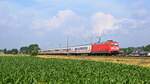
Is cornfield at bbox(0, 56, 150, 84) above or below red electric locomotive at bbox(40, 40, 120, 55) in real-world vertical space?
below

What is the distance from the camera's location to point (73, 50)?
365ft

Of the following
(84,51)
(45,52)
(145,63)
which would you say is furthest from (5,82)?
(45,52)

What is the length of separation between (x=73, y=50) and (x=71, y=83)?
3430 inches

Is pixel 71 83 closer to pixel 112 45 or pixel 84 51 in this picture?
pixel 112 45

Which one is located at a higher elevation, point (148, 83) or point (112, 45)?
point (112, 45)

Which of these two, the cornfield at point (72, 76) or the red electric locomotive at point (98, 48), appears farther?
the red electric locomotive at point (98, 48)

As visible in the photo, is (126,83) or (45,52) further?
(45,52)

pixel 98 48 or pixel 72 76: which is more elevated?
pixel 98 48

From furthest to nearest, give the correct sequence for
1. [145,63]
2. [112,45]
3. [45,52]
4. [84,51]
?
[45,52]
[84,51]
[112,45]
[145,63]

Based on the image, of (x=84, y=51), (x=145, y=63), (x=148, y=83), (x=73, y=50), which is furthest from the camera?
(x=73, y=50)

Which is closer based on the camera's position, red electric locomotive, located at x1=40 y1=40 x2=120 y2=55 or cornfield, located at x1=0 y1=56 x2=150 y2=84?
cornfield, located at x1=0 y1=56 x2=150 y2=84

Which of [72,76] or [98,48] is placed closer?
[72,76]

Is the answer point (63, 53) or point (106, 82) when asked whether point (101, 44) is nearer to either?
point (63, 53)

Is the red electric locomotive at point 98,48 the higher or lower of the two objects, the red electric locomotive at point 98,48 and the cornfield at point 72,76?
the higher
